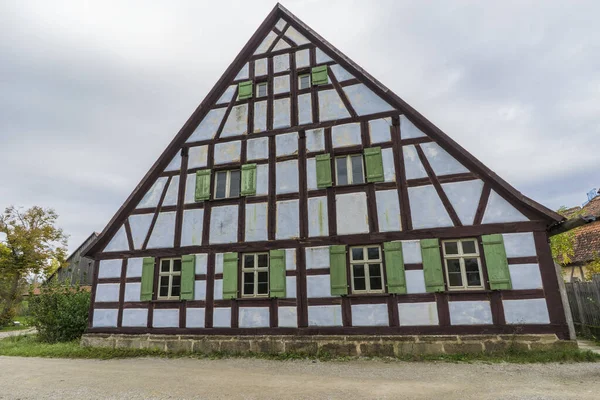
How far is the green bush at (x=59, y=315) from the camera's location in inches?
463

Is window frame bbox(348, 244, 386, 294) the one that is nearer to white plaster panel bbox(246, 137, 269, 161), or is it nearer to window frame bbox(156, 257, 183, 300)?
white plaster panel bbox(246, 137, 269, 161)

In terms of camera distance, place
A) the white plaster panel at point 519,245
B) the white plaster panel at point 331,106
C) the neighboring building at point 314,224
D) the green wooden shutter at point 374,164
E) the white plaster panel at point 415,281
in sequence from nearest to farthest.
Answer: the white plaster panel at point 519,245 → the neighboring building at point 314,224 → the white plaster panel at point 415,281 → the green wooden shutter at point 374,164 → the white plaster panel at point 331,106

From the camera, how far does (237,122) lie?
37.1ft

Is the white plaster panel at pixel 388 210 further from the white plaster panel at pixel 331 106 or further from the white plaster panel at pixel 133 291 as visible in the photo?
the white plaster panel at pixel 133 291

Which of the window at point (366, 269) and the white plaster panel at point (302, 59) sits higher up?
the white plaster panel at point (302, 59)

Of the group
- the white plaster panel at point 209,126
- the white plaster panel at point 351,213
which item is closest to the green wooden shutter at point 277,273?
the white plaster panel at point 351,213

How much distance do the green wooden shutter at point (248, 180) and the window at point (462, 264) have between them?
5.39 metres

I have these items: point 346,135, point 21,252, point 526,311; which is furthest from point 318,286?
point 21,252

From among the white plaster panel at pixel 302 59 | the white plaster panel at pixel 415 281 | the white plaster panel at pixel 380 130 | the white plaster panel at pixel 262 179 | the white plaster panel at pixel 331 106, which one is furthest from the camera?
the white plaster panel at pixel 302 59

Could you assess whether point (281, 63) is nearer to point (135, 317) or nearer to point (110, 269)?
point (110, 269)

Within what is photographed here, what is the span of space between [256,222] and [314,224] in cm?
169

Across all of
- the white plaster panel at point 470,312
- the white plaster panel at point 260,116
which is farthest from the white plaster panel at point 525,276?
the white plaster panel at point 260,116

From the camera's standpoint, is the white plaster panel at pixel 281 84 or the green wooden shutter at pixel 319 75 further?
the white plaster panel at pixel 281 84

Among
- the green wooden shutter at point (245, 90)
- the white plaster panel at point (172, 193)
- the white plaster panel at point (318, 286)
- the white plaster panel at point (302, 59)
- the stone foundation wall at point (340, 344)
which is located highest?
the white plaster panel at point (302, 59)
